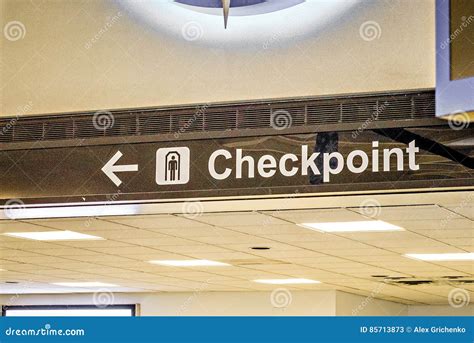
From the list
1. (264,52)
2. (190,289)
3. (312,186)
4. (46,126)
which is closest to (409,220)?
(312,186)

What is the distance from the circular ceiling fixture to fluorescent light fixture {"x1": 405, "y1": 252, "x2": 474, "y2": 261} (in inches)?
144

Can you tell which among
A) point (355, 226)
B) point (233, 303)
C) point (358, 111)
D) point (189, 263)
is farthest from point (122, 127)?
point (233, 303)

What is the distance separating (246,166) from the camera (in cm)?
518

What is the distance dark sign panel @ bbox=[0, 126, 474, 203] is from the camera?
486 centimetres

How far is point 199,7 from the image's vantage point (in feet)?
17.5

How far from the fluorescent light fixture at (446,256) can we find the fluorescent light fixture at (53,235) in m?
3.07

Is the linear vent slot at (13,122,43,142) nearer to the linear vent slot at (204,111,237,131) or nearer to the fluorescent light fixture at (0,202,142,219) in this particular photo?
the fluorescent light fixture at (0,202,142,219)

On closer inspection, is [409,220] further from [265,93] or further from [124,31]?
[124,31]

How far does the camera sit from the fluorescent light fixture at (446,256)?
8020mm

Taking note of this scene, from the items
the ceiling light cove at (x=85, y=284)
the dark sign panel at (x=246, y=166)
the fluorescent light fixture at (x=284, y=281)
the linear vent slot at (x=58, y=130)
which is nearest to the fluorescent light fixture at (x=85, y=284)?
the ceiling light cove at (x=85, y=284)

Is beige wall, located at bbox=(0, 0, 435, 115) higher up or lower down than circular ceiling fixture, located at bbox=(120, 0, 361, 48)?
lower down

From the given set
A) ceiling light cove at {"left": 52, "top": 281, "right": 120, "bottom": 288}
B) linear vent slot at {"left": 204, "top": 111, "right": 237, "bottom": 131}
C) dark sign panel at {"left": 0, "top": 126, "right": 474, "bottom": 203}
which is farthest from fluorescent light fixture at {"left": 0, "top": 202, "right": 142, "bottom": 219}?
ceiling light cove at {"left": 52, "top": 281, "right": 120, "bottom": 288}

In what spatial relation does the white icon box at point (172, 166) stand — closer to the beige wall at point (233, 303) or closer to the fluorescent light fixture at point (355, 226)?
the fluorescent light fixture at point (355, 226)

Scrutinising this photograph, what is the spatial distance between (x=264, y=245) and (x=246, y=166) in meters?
2.52
